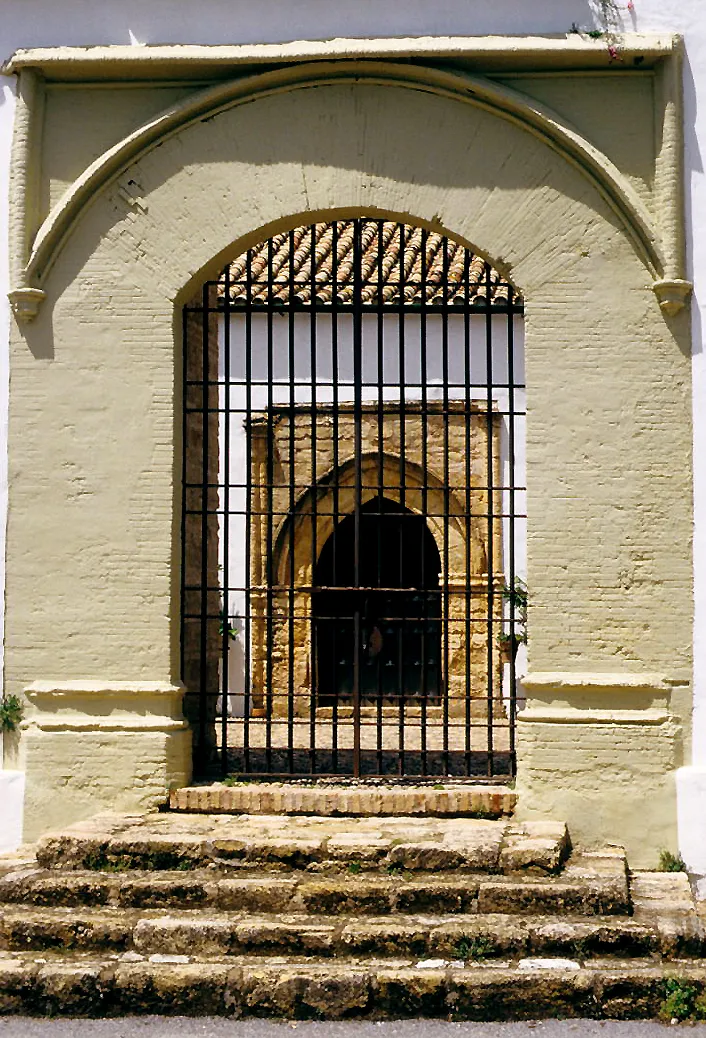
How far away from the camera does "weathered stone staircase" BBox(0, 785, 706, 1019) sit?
5.76m

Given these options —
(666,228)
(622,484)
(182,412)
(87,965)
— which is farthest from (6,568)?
(666,228)

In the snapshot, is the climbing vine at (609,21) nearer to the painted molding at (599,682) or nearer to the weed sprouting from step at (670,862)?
the painted molding at (599,682)

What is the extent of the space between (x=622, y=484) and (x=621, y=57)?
7.62ft

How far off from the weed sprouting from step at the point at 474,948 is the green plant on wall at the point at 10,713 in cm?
306

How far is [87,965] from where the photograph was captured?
19.6ft

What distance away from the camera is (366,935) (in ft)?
19.7

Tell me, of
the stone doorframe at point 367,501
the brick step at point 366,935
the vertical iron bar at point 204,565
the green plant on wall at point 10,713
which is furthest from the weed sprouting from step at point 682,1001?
the stone doorframe at point 367,501

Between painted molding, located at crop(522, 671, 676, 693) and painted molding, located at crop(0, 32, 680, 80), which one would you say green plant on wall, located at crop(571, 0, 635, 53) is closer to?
painted molding, located at crop(0, 32, 680, 80)

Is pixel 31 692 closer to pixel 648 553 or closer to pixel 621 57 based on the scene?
pixel 648 553

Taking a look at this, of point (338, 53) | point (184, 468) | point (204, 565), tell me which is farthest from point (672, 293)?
point (204, 565)

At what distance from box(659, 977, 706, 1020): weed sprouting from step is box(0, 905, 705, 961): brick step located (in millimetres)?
240

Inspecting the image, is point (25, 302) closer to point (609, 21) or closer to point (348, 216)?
point (348, 216)

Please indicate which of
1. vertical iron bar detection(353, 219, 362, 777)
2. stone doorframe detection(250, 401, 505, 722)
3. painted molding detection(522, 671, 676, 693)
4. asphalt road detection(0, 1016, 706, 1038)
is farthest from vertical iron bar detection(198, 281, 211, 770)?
stone doorframe detection(250, 401, 505, 722)

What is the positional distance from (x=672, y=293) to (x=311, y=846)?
3.49 m
